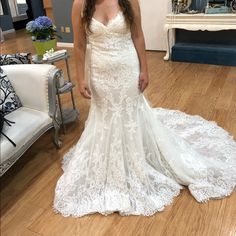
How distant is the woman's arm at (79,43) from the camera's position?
1.61 m

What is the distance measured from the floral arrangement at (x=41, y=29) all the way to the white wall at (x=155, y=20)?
2.55 metres

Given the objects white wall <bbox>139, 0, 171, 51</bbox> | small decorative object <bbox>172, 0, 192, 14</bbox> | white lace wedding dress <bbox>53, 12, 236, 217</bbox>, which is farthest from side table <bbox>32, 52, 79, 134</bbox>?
white wall <bbox>139, 0, 171, 51</bbox>

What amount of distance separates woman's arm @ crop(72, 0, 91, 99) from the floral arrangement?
917 millimetres

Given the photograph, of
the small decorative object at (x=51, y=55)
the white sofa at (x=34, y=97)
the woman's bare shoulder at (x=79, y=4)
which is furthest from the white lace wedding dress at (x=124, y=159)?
the small decorative object at (x=51, y=55)

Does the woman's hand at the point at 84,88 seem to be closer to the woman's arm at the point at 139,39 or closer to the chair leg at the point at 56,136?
the woman's arm at the point at 139,39

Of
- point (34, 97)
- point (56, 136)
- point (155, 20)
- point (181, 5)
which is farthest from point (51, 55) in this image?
point (155, 20)

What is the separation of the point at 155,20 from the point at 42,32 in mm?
2689

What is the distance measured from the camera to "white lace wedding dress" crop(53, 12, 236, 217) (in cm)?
177

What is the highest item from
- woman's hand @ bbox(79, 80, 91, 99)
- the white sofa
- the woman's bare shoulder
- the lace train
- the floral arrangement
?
the woman's bare shoulder

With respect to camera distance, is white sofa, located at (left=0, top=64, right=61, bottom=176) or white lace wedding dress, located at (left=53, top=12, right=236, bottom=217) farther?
white sofa, located at (left=0, top=64, right=61, bottom=176)

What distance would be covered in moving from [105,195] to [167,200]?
39 cm

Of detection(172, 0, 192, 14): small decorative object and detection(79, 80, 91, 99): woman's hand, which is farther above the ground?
detection(172, 0, 192, 14): small decorative object

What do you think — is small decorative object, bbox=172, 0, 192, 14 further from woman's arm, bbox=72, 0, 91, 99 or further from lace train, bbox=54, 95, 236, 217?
woman's arm, bbox=72, 0, 91, 99

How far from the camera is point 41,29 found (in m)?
2.51
